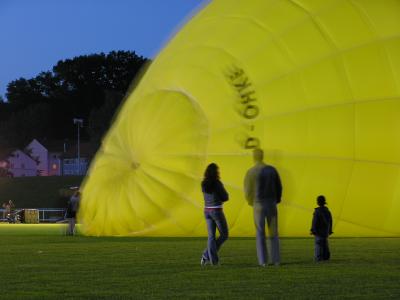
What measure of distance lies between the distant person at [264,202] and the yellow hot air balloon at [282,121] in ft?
15.4

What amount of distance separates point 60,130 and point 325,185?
11342cm

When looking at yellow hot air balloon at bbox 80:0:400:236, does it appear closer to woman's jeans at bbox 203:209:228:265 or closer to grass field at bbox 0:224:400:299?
grass field at bbox 0:224:400:299

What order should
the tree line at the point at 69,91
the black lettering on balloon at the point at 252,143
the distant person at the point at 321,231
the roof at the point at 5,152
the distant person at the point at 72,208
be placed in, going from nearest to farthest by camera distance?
the distant person at the point at 321,231 → the black lettering on balloon at the point at 252,143 → the distant person at the point at 72,208 → the roof at the point at 5,152 → the tree line at the point at 69,91

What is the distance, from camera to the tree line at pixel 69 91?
118 metres

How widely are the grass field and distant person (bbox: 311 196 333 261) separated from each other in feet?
0.75

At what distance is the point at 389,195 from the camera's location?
53.2 feet

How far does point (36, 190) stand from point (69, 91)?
49.1m

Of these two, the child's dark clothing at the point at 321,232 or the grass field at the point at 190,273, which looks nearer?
the grass field at the point at 190,273

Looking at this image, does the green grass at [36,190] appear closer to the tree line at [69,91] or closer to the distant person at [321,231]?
the tree line at [69,91]

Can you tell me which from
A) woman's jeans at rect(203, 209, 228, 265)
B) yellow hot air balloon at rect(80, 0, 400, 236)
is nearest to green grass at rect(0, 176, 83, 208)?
yellow hot air balloon at rect(80, 0, 400, 236)

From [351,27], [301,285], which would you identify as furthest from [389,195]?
[301,285]

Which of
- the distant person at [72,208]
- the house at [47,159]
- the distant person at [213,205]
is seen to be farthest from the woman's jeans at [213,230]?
the house at [47,159]

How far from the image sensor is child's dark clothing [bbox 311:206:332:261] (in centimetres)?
1266

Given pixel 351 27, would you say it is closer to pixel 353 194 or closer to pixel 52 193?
pixel 353 194
